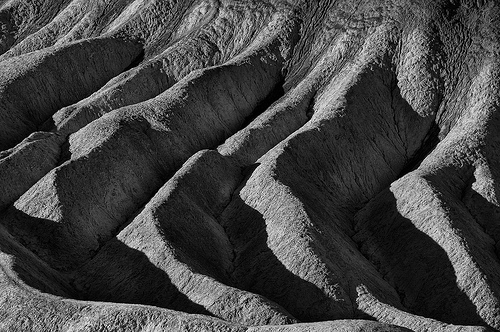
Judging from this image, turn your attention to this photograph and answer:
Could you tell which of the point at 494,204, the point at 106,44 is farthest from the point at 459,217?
the point at 106,44

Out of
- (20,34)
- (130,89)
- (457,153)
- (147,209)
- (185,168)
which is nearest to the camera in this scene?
(147,209)

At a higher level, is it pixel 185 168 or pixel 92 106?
pixel 92 106

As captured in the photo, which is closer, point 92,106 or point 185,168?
point 185,168

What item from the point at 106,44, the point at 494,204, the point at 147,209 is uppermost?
the point at 106,44

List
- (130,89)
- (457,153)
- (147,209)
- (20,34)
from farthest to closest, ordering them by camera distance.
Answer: (20,34), (130,89), (457,153), (147,209)

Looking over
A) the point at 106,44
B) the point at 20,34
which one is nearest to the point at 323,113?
the point at 106,44

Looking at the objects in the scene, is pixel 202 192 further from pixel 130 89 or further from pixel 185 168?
pixel 130 89

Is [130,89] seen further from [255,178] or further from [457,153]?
[457,153]
